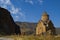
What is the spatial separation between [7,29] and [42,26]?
16.3 metres

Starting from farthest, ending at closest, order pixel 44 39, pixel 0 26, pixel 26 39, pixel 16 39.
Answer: pixel 0 26, pixel 16 39, pixel 26 39, pixel 44 39

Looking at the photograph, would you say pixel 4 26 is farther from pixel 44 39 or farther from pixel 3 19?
pixel 44 39

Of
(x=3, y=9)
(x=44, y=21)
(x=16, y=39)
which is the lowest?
(x=16, y=39)

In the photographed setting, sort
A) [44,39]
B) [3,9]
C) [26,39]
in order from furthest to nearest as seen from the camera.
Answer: [3,9], [26,39], [44,39]

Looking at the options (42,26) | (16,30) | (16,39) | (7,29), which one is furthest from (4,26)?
A: (16,39)

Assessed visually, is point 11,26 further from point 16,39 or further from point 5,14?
point 16,39

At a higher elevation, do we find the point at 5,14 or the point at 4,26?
the point at 5,14

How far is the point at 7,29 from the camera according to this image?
8256cm

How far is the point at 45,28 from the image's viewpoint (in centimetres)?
8581

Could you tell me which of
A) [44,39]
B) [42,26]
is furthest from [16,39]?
[42,26]

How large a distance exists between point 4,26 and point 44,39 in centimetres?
7241

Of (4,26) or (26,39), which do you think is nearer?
(26,39)

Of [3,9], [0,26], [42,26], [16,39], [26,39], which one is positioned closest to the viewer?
[26,39]

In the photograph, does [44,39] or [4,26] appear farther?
[4,26]
